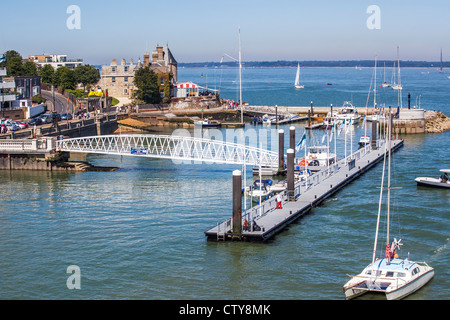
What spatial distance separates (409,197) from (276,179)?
11.9 m

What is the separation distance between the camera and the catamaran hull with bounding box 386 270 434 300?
29.2m

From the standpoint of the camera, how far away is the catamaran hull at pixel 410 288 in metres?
29.2

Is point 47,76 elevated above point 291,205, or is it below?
above

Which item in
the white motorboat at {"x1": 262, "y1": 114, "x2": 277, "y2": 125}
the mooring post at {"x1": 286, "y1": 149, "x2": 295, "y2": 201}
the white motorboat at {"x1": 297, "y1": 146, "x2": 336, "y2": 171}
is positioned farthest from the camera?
the white motorboat at {"x1": 262, "y1": 114, "x2": 277, "y2": 125}

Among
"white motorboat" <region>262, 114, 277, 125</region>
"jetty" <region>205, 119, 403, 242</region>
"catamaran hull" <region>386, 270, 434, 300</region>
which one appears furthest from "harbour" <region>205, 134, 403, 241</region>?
"white motorboat" <region>262, 114, 277, 125</region>

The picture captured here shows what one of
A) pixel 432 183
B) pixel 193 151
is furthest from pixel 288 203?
pixel 193 151

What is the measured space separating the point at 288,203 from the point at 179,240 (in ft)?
32.1

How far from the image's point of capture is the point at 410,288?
29953 mm

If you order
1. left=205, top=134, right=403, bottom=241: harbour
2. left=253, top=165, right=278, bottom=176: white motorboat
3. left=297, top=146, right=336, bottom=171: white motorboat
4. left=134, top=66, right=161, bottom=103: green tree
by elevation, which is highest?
left=134, top=66, right=161, bottom=103: green tree

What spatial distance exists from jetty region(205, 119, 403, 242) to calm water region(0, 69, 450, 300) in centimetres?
67

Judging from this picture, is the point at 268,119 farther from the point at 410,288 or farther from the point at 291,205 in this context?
the point at 410,288

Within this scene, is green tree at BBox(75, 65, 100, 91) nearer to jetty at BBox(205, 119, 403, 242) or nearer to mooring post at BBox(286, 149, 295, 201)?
jetty at BBox(205, 119, 403, 242)
